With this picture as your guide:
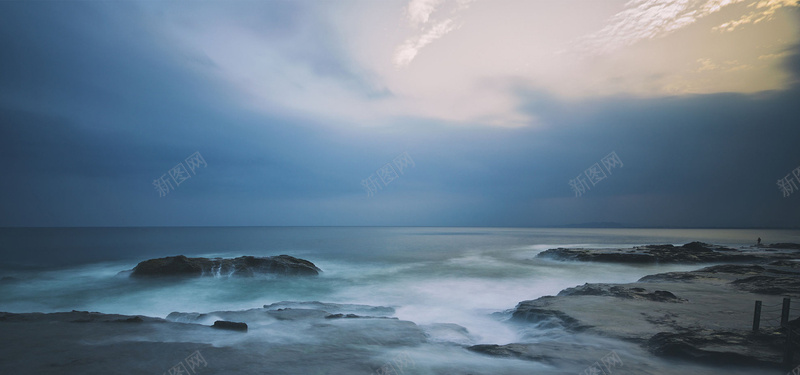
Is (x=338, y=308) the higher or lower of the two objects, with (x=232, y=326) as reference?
lower

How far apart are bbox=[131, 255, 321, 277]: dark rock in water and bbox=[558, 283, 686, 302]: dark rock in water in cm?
1756

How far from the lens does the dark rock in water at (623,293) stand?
554 inches

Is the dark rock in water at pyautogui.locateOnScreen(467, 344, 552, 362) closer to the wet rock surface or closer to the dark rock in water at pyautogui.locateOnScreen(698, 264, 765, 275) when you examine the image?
the wet rock surface

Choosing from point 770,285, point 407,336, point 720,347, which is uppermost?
point 770,285

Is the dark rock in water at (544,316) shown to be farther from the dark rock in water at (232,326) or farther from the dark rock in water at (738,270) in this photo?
the dark rock in water at (738,270)

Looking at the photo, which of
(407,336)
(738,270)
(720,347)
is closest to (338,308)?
(407,336)

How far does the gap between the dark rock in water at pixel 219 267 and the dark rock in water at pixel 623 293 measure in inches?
691

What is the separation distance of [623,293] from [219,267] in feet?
77.0

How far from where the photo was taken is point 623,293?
14.7 meters

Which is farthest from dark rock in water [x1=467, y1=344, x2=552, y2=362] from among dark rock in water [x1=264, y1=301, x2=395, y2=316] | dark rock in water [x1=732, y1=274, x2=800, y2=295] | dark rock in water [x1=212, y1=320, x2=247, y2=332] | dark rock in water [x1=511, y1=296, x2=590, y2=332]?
dark rock in water [x1=732, y1=274, x2=800, y2=295]

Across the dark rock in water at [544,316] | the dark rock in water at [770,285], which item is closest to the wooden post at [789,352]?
the dark rock in water at [544,316]

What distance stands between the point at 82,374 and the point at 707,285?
24018 millimetres

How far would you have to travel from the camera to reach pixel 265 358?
7.96 m

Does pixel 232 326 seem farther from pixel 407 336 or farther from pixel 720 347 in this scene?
pixel 720 347
